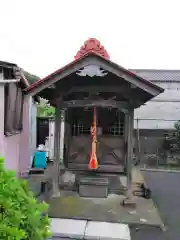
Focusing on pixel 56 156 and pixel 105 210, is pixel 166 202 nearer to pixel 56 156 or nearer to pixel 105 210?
pixel 105 210

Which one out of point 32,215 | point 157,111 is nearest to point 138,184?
point 32,215

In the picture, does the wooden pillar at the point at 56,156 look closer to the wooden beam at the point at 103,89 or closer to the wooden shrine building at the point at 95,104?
the wooden shrine building at the point at 95,104

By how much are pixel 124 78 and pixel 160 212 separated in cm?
354

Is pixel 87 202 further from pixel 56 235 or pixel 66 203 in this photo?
pixel 56 235

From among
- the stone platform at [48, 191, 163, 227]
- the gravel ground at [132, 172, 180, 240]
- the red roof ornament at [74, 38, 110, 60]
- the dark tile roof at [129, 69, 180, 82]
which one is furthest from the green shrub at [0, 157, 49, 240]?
the dark tile roof at [129, 69, 180, 82]

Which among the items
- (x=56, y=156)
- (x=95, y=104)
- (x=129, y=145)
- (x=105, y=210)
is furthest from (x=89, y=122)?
(x=105, y=210)

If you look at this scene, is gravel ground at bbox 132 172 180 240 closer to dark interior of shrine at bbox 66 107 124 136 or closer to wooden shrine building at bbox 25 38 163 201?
wooden shrine building at bbox 25 38 163 201

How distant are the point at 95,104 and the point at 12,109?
3.10m

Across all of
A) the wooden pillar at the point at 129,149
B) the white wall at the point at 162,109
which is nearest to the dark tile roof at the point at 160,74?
the white wall at the point at 162,109

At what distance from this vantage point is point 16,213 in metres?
Result: 1.92

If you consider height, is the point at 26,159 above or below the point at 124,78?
below

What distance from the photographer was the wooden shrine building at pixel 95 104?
6.86 meters

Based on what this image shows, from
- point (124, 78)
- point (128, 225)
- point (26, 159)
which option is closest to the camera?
point (128, 225)

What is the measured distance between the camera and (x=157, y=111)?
21578mm
